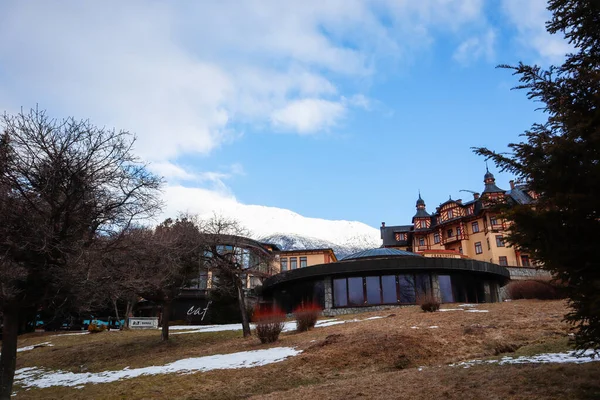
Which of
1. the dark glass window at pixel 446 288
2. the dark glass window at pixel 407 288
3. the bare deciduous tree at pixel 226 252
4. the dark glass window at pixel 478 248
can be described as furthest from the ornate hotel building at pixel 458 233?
the bare deciduous tree at pixel 226 252

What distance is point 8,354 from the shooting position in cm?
1112

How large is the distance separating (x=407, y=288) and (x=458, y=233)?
37152 millimetres

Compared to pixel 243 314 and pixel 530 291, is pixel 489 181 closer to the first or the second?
pixel 530 291

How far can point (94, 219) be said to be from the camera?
1165cm

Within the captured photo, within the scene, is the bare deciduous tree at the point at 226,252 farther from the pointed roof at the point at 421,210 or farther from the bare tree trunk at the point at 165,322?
the pointed roof at the point at 421,210

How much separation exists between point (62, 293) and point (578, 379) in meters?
11.6

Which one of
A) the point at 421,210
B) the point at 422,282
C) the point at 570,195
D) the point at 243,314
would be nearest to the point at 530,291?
the point at 422,282

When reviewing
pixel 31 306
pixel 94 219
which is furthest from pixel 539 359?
pixel 31 306

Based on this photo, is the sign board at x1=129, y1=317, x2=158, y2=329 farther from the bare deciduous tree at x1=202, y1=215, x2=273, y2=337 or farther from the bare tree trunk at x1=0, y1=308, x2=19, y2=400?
the bare tree trunk at x1=0, y1=308, x2=19, y2=400

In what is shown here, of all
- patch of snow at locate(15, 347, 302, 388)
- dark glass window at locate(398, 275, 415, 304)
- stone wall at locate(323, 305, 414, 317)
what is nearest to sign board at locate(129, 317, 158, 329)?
stone wall at locate(323, 305, 414, 317)

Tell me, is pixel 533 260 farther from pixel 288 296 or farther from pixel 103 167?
pixel 288 296

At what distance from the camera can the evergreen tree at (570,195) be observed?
5.77m

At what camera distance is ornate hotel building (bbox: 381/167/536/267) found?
178ft

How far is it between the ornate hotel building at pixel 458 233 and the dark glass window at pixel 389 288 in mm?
23009
